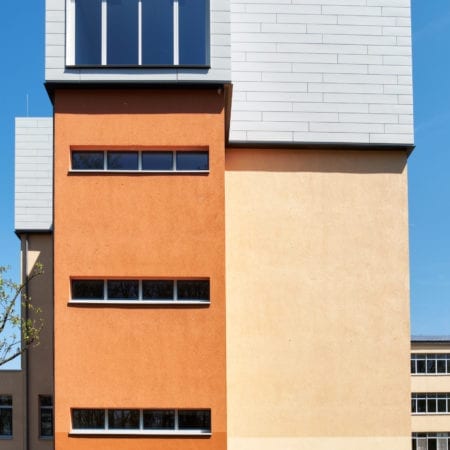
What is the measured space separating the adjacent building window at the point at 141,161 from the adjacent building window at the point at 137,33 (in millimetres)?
1768

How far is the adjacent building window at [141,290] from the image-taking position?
1203 cm

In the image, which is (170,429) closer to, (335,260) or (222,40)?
(335,260)

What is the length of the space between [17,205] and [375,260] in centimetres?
1383

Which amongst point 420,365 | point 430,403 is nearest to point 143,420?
point 420,365

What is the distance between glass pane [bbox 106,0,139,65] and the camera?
40.3ft

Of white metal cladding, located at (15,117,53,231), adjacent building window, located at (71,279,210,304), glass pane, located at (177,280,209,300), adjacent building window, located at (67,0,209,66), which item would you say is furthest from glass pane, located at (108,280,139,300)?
white metal cladding, located at (15,117,53,231)

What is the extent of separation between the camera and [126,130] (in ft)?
40.2

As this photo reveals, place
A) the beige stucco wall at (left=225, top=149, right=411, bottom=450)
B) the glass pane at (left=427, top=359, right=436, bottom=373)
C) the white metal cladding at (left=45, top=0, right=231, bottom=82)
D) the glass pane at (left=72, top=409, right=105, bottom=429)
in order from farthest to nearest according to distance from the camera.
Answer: the glass pane at (left=427, top=359, right=436, bottom=373), the beige stucco wall at (left=225, top=149, right=411, bottom=450), the white metal cladding at (left=45, top=0, right=231, bottom=82), the glass pane at (left=72, top=409, right=105, bottom=429)

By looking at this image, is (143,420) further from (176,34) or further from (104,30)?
(104,30)

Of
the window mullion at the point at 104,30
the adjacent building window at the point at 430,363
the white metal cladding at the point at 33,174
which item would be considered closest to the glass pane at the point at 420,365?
the adjacent building window at the point at 430,363

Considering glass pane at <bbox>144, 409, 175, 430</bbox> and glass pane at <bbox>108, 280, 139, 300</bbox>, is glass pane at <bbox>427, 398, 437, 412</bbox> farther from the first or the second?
glass pane at <bbox>108, 280, 139, 300</bbox>

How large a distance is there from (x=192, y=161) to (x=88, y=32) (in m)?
3.33

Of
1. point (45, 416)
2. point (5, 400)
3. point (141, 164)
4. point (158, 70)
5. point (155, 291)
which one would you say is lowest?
point (45, 416)

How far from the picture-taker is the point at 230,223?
1378 cm
